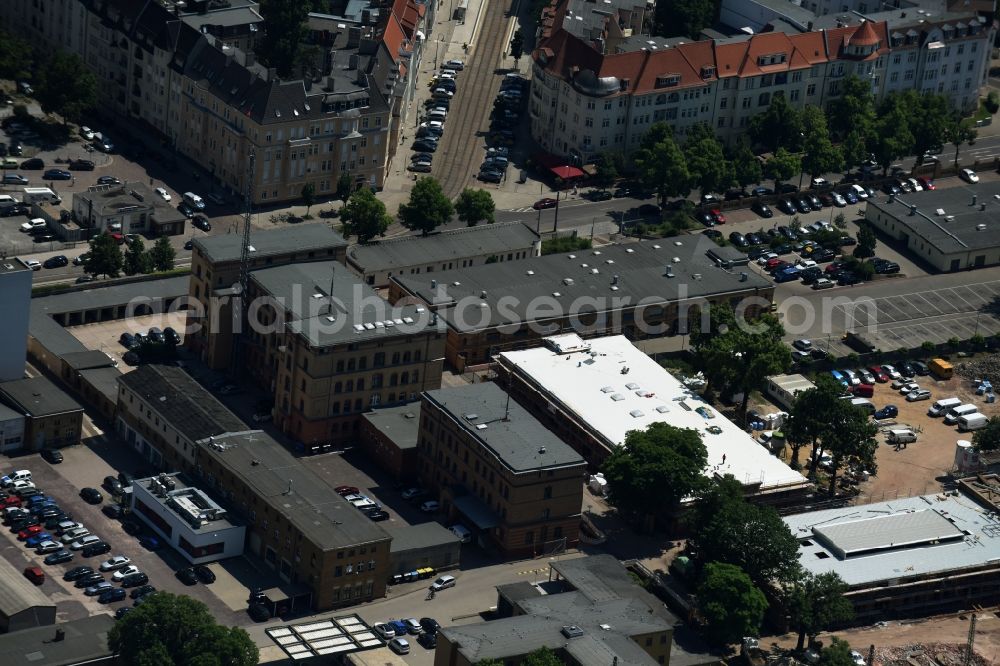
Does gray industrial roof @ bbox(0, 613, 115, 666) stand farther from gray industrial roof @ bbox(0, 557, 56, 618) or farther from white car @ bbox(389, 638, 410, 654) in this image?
white car @ bbox(389, 638, 410, 654)

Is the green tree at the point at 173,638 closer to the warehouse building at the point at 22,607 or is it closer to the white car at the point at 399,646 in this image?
the warehouse building at the point at 22,607

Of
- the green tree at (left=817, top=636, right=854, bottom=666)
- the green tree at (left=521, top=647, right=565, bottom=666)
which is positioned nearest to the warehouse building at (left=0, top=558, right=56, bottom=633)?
the green tree at (left=521, top=647, right=565, bottom=666)

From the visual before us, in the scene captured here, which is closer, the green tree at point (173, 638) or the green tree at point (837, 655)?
the green tree at point (173, 638)

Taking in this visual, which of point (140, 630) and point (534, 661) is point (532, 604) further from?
point (140, 630)

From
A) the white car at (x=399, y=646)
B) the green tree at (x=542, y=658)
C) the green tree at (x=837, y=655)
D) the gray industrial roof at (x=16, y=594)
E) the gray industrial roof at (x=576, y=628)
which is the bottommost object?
the white car at (x=399, y=646)

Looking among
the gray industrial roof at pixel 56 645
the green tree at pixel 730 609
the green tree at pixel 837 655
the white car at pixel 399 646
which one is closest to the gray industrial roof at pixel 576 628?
the green tree at pixel 730 609

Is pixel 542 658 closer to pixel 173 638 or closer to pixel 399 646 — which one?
pixel 399 646

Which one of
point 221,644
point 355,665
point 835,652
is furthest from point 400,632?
point 835,652

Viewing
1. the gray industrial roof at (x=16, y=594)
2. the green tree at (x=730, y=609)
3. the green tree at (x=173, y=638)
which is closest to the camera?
the green tree at (x=173, y=638)
